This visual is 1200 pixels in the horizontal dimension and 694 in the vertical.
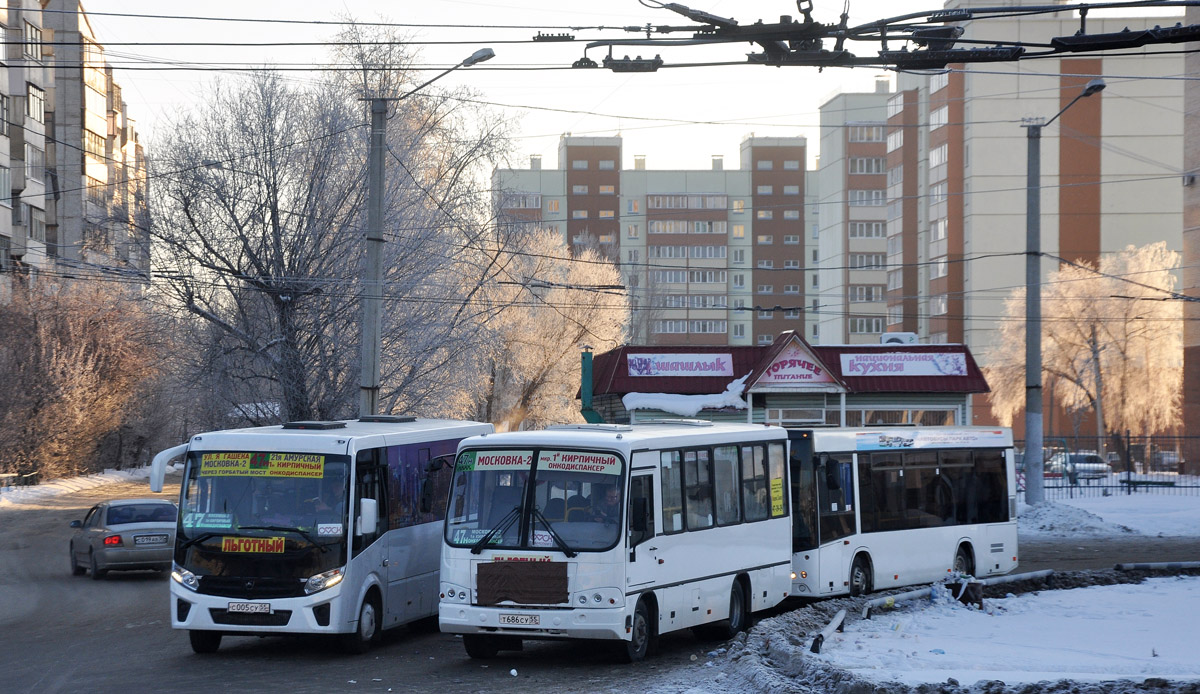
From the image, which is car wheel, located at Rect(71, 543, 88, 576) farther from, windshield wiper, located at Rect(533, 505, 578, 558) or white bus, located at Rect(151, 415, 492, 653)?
windshield wiper, located at Rect(533, 505, 578, 558)

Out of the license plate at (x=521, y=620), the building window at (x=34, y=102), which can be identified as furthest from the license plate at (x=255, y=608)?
the building window at (x=34, y=102)

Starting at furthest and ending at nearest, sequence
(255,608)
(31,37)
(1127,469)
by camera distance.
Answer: (31,37) → (1127,469) → (255,608)

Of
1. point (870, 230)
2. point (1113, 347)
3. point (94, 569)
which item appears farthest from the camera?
point (870, 230)

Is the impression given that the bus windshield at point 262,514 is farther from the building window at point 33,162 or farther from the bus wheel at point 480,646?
the building window at point 33,162

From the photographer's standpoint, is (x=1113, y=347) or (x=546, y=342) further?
(x=1113, y=347)

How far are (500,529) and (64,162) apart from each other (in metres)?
64.9

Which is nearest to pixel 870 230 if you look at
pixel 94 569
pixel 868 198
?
pixel 868 198

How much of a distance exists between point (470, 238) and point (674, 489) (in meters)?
25.7

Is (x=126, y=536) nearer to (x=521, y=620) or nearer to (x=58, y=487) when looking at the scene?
(x=521, y=620)

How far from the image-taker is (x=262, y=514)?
560 inches

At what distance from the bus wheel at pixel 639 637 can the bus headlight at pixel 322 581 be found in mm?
3054

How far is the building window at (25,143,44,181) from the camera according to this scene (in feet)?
178

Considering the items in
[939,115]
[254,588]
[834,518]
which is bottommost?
[254,588]

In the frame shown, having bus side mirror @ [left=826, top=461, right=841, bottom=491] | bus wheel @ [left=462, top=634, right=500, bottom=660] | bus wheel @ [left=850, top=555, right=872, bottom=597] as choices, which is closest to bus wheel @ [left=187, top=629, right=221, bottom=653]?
bus wheel @ [left=462, top=634, right=500, bottom=660]
